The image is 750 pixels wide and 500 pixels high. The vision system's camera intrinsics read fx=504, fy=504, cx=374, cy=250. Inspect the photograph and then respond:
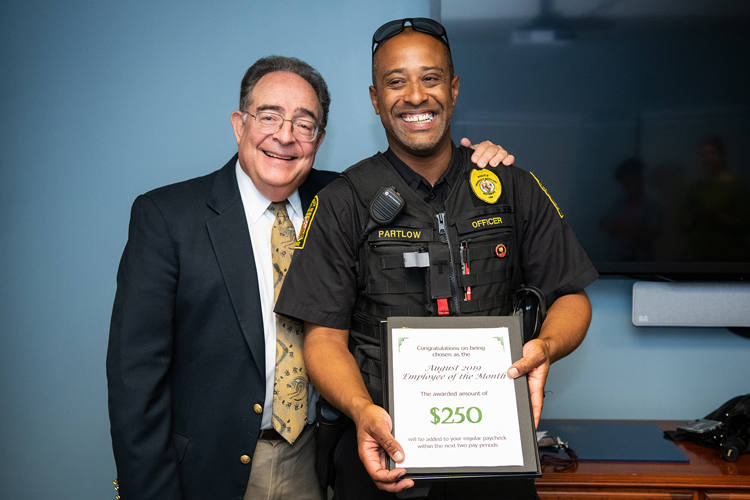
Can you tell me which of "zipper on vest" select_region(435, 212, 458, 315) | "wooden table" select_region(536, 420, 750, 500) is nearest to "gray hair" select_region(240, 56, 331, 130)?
"zipper on vest" select_region(435, 212, 458, 315)

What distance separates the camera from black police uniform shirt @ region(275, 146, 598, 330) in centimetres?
130

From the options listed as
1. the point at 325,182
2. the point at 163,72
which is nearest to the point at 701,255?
the point at 325,182

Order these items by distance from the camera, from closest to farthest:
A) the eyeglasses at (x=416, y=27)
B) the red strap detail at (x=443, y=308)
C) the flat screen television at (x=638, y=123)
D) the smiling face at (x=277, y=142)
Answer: the red strap detail at (x=443, y=308) → the eyeglasses at (x=416, y=27) → the smiling face at (x=277, y=142) → the flat screen television at (x=638, y=123)

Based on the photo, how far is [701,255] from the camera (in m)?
1.97

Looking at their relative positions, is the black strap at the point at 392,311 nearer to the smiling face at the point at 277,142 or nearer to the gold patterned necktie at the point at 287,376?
the gold patterned necktie at the point at 287,376

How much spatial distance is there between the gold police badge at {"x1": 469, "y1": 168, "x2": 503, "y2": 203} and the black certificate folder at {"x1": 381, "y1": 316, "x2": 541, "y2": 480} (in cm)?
37

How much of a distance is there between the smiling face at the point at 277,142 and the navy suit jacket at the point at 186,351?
0.51 ft

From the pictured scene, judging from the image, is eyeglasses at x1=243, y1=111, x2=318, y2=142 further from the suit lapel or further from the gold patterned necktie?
the gold patterned necktie

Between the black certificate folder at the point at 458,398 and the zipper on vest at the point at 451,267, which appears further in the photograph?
the zipper on vest at the point at 451,267

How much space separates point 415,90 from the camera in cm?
133

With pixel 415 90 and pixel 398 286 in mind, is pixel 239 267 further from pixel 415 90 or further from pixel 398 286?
pixel 415 90

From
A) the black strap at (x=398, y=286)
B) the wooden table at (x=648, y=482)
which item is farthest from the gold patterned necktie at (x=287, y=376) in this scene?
the wooden table at (x=648, y=482)

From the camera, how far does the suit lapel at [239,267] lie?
1.41 m

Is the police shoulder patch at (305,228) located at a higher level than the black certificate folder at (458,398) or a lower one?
higher
